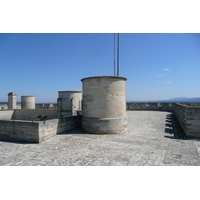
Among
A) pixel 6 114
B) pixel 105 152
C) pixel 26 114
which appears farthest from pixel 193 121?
pixel 6 114

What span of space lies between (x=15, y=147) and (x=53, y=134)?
6.59ft

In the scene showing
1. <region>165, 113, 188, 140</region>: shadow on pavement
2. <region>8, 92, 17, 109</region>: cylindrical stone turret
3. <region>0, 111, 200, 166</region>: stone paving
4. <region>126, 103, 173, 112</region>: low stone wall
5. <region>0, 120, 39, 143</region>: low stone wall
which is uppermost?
<region>8, 92, 17, 109</region>: cylindrical stone turret

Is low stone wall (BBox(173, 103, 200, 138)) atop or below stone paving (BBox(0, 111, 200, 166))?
atop

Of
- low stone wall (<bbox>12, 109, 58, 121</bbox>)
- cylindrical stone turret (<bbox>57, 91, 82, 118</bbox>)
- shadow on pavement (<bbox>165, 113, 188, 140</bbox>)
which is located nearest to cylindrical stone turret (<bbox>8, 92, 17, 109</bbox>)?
low stone wall (<bbox>12, 109, 58, 121</bbox>)

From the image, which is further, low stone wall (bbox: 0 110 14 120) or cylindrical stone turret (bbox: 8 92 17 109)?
cylindrical stone turret (bbox: 8 92 17 109)

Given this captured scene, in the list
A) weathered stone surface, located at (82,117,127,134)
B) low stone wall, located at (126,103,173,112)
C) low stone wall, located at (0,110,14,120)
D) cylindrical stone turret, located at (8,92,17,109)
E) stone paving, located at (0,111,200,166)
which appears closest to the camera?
stone paving, located at (0,111,200,166)

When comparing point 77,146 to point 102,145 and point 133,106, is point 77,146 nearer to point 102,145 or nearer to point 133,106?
point 102,145

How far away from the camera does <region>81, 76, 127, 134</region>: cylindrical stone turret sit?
27.7 feet

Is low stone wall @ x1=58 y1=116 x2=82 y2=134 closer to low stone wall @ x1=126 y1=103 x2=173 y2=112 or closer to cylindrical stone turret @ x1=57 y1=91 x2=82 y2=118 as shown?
cylindrical stone turret @ x1=57 y1=91 x2=82 y2=118

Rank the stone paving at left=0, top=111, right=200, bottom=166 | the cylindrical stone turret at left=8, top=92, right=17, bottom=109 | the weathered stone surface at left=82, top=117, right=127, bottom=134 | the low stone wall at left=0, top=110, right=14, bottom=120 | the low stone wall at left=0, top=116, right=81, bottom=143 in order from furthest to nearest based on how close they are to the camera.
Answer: the cylindrical stone turret at left=8, top=92, right=17, bottom=109 < the low stone wall at left=0, top=110, right=14, bottom=120 < the weathered stone surface at left=82, top=117, right=127, bottom=134 < the low stone wall at left=0, top=116, right=81, bottom=143 < the stone paving at left=0, top=111, right=200, bottom=166

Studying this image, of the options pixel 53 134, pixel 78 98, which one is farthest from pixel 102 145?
pixel 78 98

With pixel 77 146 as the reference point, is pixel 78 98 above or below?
above

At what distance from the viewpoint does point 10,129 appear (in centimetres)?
776

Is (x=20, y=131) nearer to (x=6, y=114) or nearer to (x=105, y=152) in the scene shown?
(x=105, y=152)
